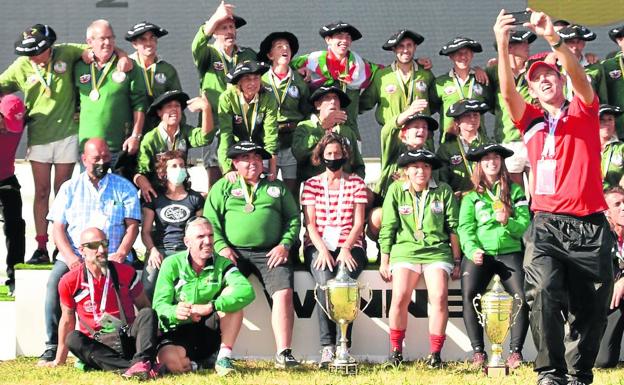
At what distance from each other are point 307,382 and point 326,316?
1079 millimetres

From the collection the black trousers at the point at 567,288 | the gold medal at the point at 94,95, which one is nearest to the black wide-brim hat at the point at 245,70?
the gold medal at the point at 94,95

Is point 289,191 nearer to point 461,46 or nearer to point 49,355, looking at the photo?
point 461,46

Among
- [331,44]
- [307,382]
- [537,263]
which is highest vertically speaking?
[331,44]

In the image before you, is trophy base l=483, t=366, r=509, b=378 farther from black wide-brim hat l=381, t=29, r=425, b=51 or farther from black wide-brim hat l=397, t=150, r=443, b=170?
black wide-brim hat l=381, t=29, r=425, b=51

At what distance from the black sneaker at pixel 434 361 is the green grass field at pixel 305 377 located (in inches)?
2.2

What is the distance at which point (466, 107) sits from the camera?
930cm

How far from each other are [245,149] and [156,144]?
0.85m

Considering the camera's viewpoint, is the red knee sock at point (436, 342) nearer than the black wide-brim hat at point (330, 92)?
Yes

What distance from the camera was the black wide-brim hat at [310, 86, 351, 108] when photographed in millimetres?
9414

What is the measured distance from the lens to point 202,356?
8227 millimetres

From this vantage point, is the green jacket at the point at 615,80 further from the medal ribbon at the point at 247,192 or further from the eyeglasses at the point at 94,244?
the eyeglasses at the point at 94,244

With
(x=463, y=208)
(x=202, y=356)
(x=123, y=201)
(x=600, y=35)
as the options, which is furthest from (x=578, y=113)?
(x=600, y=35)

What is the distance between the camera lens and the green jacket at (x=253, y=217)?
29.0ft

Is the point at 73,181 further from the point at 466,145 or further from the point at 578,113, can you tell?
the point at 578,113
